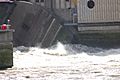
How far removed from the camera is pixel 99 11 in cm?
3027

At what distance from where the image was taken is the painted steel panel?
98.8 ft

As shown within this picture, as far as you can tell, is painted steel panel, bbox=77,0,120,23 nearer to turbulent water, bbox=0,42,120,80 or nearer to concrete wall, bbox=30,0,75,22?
concrete wall, bbox=30,0,75,22

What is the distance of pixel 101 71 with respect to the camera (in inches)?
714

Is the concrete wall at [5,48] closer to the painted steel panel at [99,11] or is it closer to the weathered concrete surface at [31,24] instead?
the weathered concrete surface at [31,24]

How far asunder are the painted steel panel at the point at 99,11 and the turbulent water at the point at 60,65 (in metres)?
3.02

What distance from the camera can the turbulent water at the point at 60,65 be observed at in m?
17.1

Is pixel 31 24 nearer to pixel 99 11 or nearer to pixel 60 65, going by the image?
pixel 99 11

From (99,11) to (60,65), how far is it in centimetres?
1066

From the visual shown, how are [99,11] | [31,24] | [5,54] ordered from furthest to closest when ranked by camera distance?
1. [99,11]
2. [31,24]
3. [5,54]

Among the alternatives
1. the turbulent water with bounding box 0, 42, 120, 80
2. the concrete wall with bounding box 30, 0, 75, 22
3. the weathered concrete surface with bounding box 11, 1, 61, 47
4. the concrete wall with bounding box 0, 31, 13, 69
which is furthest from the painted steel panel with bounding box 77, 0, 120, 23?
the concrete wall with bounding box 0, 31, 13, 69

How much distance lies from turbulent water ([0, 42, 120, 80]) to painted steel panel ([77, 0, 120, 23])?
3.02 m

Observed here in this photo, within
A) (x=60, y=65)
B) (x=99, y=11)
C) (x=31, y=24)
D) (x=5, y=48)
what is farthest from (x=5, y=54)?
(x=99, y=11)

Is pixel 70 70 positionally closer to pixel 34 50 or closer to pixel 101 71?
pixel 101 71

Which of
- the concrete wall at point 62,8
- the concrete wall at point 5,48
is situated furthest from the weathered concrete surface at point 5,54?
the concrete wall at point 62,8
